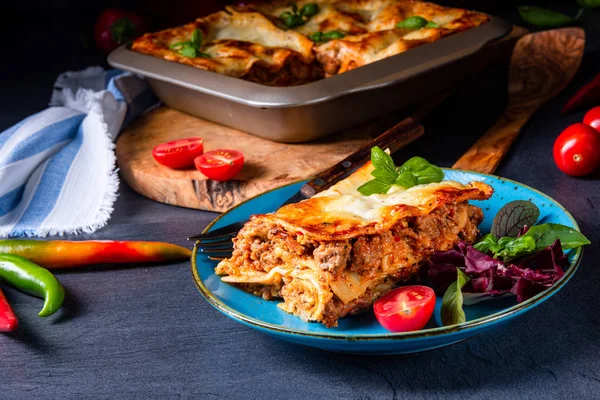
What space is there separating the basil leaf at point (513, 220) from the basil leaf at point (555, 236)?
6.9 inches

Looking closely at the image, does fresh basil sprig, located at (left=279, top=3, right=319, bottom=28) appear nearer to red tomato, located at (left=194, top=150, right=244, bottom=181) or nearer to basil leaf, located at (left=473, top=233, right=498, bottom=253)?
red tomato, located at (left=194, top=150, right=244, bottom=181)

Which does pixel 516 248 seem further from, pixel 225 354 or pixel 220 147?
pixel 220 147

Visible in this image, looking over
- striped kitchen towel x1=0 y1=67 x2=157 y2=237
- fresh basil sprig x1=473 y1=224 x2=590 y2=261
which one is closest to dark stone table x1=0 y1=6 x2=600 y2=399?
fresh basil sprig x1=473 y1=224 x2=590 y2=261

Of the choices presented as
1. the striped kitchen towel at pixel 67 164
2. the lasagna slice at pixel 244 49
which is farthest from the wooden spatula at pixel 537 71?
the striped kitchen towel at pixel 67 164

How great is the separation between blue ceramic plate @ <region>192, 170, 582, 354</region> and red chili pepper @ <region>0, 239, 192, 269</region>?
369 millimetres

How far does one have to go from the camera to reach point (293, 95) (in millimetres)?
3928

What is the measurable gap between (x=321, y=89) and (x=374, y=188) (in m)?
1.20

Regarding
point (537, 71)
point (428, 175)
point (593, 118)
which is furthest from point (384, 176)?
point (537, 71)

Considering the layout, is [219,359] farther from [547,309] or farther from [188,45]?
[188,45]

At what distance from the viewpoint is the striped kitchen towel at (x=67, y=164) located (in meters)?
4.00

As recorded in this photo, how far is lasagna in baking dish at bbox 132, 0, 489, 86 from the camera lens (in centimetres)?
469

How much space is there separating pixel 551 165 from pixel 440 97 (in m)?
0.97

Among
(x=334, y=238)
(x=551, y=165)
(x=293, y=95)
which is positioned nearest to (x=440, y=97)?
(x=551, y=165)

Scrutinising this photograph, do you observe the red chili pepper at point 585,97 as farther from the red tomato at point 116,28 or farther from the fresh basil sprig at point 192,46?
the red tomato at point 116,28
